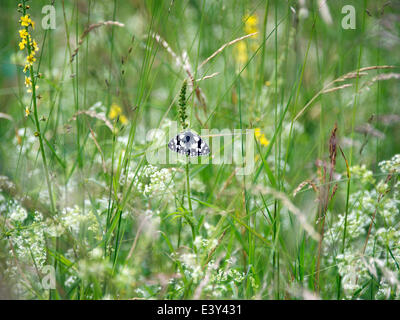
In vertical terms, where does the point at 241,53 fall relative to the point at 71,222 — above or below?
above

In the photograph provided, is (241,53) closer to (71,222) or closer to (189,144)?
(189,144)

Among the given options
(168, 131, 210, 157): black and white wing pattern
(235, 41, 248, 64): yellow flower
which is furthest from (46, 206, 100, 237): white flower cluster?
(235, 41, 248, 64): yellow flower

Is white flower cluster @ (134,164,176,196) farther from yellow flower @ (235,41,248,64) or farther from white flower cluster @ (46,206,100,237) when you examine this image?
yellow flower @ (235,41,248,64)

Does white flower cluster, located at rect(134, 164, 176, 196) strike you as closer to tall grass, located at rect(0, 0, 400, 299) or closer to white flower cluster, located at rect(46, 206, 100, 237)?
tall grass, located at rect(0, 0, 400, 299)

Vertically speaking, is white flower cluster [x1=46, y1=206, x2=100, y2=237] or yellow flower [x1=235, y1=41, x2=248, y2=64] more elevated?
yellow flower [x1=235, y1=41, x2=248, y2=64]

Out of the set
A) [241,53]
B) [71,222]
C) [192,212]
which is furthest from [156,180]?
[241,53]

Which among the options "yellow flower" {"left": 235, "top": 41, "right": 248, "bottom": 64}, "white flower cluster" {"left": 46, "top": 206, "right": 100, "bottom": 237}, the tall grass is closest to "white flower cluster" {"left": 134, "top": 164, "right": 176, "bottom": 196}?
the tall grass

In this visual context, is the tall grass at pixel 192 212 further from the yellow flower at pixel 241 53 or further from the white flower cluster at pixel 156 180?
the yellow flower at pixel 241 53

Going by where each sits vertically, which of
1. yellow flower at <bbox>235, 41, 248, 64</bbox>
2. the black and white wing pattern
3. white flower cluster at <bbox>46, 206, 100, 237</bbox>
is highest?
yellow flower at <bbox>235, 41, 248, 64</bbox>

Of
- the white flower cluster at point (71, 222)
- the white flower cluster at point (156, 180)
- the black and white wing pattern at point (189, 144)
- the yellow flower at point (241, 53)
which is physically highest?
the yellow flower at point (241, 53)

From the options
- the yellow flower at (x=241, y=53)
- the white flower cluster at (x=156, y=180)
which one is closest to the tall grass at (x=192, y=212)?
the white flower cluster at (x=156, y=180)

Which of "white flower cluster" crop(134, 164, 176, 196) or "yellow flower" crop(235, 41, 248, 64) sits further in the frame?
"yellow flower" crop(235, 41, 248, 64)

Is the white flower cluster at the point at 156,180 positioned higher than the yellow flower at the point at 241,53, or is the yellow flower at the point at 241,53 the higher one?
the yellow flower at the point at 241,53
